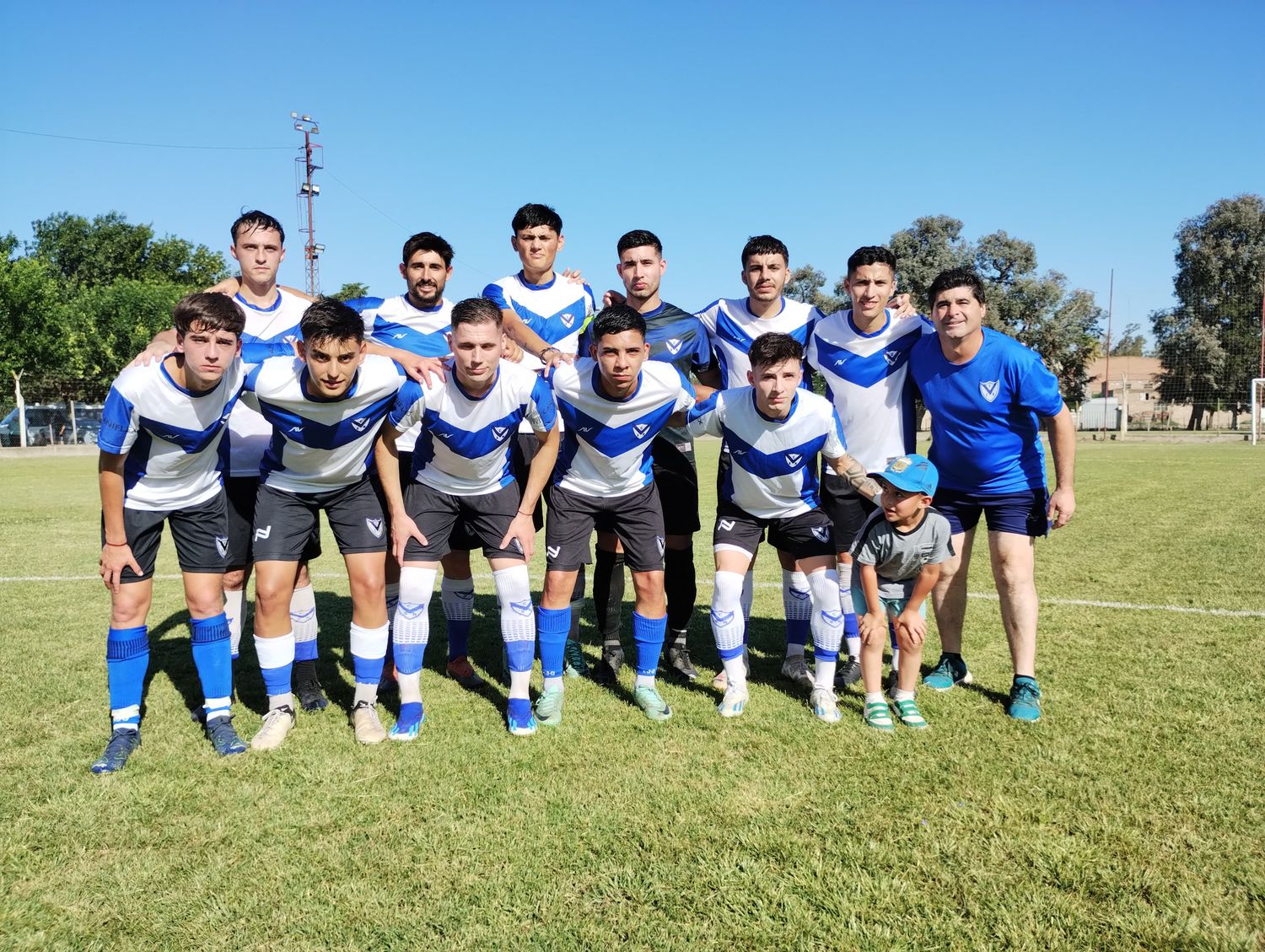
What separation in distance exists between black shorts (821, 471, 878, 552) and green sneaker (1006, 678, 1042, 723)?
44.6 inches

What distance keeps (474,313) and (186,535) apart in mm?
1753

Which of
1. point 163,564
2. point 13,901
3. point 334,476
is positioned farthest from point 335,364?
point 163,564

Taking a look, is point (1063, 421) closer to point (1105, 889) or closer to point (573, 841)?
point (1105, 889)

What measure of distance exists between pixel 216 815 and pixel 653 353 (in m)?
3.20

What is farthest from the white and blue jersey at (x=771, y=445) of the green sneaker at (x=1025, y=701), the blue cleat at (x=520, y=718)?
the blue cleat at (x=520, y=718)

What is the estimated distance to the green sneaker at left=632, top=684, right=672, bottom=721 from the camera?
420 centimetres

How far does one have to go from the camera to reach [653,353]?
4.91m

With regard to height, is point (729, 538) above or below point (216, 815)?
above

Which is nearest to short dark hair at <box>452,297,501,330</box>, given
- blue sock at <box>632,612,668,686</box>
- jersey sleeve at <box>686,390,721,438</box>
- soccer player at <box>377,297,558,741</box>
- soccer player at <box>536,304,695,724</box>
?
soccer player at <box>377,297,558,741</box>

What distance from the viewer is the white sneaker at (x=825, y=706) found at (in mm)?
4137

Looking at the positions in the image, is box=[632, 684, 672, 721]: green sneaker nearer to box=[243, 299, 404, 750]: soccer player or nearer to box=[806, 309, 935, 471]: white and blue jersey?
box=[243, 299, 404, 750]: soccer player

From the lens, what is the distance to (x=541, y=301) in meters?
5.14

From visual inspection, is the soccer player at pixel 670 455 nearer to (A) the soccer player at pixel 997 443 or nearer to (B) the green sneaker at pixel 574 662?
(B) the green sneaker at pixel 574 662

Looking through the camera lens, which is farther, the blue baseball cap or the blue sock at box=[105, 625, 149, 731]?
the blue baseball cap
